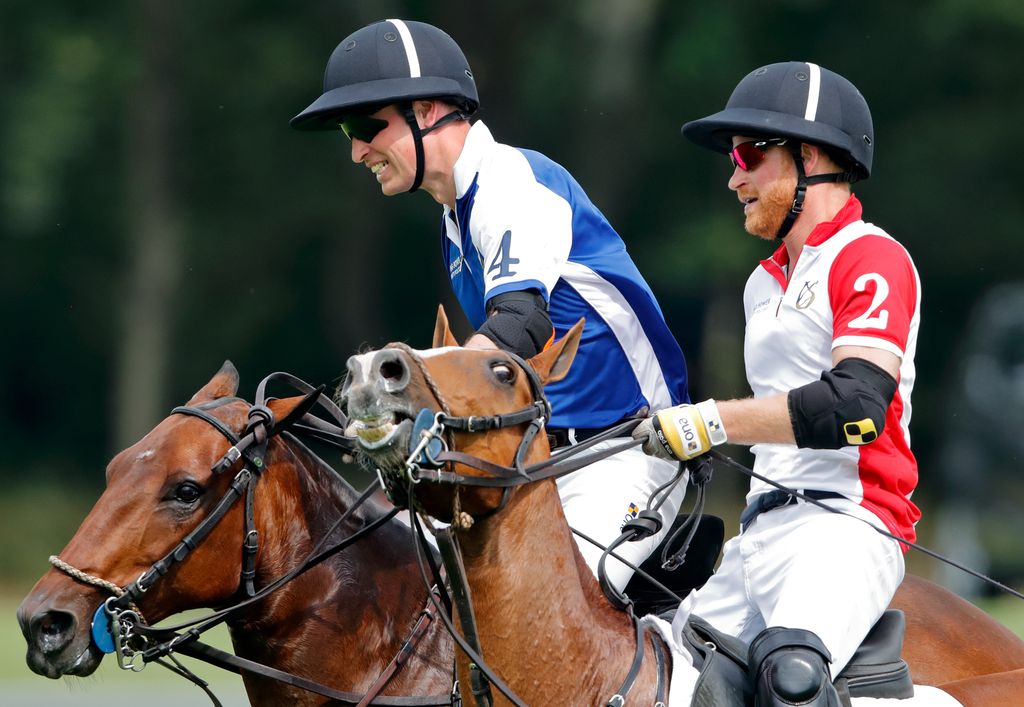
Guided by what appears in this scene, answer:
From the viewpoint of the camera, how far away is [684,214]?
3008 cm

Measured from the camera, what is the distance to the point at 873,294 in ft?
15.3

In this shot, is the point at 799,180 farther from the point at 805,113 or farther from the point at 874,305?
the point at 874,305

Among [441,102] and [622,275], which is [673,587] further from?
[441,102]

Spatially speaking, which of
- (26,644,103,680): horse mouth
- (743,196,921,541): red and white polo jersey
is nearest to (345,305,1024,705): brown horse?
(743,196,921,541): red and white polo jersey

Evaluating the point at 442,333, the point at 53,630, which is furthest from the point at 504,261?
the point at 53,630

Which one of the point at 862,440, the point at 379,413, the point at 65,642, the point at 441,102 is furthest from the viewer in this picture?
the point at 441,102

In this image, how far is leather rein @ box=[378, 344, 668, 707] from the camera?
3.93 meters

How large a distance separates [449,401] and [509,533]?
0.47 meters

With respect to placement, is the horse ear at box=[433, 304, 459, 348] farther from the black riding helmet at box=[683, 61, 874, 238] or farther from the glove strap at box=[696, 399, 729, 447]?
the black riding helmet at box=[683, 61, 874, 238]

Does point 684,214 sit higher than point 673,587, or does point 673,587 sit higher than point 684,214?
point 673,587

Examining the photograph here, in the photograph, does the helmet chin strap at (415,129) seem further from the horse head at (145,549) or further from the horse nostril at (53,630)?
the horse nostril at (53,630)

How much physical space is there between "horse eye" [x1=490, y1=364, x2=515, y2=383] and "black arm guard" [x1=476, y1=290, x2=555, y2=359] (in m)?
0.37

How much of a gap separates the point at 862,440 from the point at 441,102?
6.62ft

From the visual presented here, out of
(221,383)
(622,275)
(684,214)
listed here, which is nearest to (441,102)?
(622,275)
